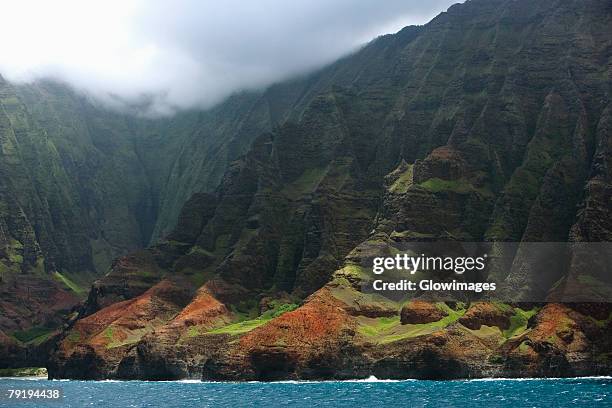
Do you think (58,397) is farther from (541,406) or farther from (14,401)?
(541,406)

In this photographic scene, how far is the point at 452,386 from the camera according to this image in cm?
18700

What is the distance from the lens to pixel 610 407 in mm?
132125

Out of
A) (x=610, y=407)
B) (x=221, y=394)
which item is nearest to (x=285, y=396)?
(x=221, y=394)

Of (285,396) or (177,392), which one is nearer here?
(285,396)

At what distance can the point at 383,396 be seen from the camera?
165m

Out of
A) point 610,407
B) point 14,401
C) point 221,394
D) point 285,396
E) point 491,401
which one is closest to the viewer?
point 610,407

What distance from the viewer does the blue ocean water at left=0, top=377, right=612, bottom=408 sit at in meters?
148

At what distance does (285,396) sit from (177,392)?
3051 centimetres

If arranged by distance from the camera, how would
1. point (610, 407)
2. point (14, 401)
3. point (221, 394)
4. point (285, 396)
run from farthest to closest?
point (221, 394) → point (285, 396) → point (14, 401) → point (610, 407)

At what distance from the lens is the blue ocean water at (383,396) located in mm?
148225

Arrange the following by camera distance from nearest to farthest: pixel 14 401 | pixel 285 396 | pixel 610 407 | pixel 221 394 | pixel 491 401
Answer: pixel 610 407
pixel 491 401
pixel 14 401
pixel 285 396
pixel 221 394

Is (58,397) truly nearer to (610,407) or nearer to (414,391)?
(414,391)

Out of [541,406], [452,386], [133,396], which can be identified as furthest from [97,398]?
[541,406]

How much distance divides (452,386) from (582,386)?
2441 centimetres
